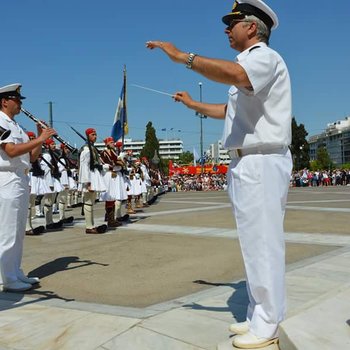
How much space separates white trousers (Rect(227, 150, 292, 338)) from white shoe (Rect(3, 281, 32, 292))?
10.2ft

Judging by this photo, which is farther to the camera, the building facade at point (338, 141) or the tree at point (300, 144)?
the building facade at point (338, 141)

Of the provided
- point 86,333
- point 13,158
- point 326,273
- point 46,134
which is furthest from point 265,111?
point 13,158

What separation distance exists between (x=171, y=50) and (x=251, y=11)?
594 mm

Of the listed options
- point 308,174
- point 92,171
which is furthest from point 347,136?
point 92,171

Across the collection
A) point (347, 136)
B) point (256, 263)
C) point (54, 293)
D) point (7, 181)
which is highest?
point (347, 136)

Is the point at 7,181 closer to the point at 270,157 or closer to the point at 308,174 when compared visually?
the point at 270,157

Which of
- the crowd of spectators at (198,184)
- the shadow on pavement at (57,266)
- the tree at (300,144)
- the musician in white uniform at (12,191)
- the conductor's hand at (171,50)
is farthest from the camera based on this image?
the tree at (300,144)

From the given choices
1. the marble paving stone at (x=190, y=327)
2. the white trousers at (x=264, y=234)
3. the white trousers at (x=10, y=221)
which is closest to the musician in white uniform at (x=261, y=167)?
the white trousers at (x=264, y=234)

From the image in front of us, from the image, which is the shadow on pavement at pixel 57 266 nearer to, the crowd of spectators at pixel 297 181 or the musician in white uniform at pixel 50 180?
the musician in white uniform at pixel 50 180

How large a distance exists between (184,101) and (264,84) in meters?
0.88

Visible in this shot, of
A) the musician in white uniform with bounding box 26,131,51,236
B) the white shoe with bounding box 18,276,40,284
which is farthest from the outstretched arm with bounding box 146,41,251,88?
the musician in white uniform with bounding box 26,131,51,236

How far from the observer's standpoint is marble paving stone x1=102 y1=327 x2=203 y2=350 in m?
3.24

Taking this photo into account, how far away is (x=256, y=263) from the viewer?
2.99 meters

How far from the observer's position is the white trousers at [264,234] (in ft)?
9.71
